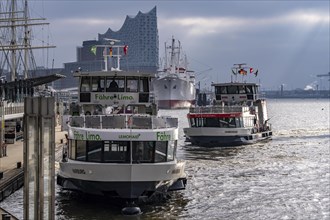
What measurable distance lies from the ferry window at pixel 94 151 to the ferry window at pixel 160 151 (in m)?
2.59

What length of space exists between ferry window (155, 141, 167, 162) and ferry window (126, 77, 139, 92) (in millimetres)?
8248

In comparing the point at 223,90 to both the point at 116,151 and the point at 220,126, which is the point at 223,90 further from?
the point at 116,151

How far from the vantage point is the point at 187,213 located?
2836cm

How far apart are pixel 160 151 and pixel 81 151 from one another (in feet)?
12.1

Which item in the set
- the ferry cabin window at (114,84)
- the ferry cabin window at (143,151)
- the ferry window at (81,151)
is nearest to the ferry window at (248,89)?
the ferry cabin window at (114,84)

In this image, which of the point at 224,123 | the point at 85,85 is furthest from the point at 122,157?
the point at 224,123

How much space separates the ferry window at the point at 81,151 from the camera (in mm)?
26906

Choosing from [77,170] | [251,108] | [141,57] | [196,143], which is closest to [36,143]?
[77,170]

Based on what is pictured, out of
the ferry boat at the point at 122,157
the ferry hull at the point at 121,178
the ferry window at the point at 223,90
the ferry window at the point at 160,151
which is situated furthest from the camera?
the ferry window at the point at 223,90

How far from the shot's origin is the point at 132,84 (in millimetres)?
34844

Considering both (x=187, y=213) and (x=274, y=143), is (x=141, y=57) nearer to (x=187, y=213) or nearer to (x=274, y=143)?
(x=274, y=143)

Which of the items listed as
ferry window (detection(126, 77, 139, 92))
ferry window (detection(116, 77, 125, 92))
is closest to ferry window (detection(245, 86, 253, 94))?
ferry window (detection(126, 77, 139, 92))

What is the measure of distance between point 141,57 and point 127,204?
142m

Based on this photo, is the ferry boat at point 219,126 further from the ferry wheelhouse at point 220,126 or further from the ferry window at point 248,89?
the ferry window at point 248,89
